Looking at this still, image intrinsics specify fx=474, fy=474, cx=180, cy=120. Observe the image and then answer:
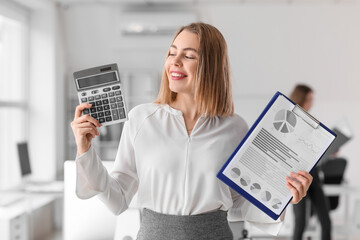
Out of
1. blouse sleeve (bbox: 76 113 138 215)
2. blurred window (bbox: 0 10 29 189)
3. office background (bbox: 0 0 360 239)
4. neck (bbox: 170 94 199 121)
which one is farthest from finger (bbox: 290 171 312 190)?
office background (bbox: 0 0 360 239)

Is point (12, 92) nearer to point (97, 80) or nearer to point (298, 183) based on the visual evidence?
point (97, 80)

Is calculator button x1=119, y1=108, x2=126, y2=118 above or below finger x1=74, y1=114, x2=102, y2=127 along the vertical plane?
above

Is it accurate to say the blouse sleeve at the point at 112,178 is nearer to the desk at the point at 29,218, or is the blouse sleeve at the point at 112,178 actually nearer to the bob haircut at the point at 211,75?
the bob haircut at the point at 211,75

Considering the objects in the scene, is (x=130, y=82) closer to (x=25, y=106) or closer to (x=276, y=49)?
(x=25, y=106)

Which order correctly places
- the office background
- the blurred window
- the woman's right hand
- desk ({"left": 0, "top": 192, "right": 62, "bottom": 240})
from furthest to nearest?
the office background → the blurred window → desk ({"left": 0, "top": 192, "right": 62, "bottom": 240}) → the woman's right hand

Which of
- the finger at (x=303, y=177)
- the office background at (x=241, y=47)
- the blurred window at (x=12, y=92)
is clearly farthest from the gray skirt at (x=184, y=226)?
the office background at (x=241, y=47)

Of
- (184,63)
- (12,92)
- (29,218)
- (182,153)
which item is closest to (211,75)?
(184,63)

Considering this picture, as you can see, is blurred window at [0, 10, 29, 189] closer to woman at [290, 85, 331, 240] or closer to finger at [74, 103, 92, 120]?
woman at [290, 85, 331, 240]

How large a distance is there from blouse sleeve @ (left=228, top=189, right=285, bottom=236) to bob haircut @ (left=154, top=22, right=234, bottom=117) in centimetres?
26

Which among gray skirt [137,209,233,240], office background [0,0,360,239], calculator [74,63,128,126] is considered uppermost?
office background [0,0,360,239]

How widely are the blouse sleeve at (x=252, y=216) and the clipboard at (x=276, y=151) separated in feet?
0.22

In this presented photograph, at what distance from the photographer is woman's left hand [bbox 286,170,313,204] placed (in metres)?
1.23

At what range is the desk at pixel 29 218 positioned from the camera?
11.2 feet

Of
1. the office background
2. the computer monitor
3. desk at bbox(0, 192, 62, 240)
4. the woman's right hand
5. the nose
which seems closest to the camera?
the woman's right hand
